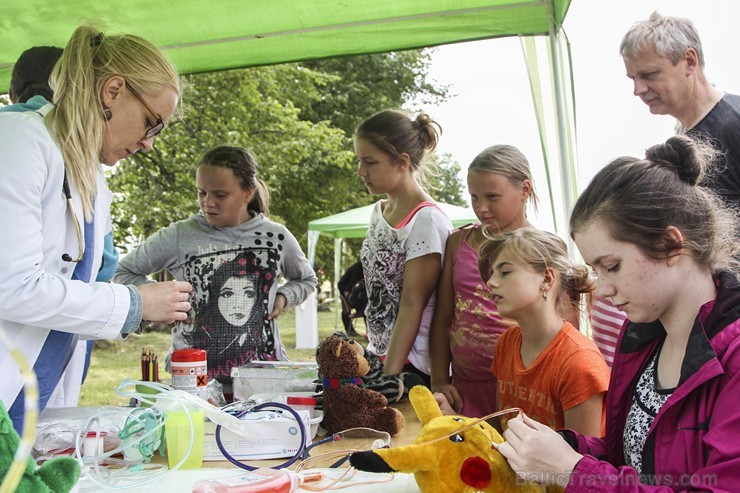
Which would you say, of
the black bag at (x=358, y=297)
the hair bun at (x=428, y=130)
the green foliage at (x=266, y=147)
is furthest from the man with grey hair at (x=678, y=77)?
the black bag at (x=358, y=297)

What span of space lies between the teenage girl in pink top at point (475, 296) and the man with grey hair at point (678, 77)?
455 millimetres

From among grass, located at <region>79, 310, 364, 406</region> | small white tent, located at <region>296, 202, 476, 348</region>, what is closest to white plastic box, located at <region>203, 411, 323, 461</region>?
grass, located at <region>79, 310, 364, 406</region>

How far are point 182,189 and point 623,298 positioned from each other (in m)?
8.74

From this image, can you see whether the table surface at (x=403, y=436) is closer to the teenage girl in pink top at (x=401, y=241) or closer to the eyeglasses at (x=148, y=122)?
the teenage girl in pink top at (x=401, y=241)

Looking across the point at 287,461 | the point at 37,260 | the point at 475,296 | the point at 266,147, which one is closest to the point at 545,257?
the point at 475,296

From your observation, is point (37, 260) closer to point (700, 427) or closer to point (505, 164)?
point (700, 427)

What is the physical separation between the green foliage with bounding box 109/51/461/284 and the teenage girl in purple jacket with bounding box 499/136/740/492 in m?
6.49

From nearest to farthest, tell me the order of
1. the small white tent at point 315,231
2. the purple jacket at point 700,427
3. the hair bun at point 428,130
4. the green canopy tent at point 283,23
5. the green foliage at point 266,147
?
the purple jacket at point 700,427
the hair bun at point 428,130
the green canopy tent at point 283,23
the green foliage at point 266,147
the small white tent at point 315,231

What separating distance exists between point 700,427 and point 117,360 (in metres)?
9.06

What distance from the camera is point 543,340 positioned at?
1.66 m

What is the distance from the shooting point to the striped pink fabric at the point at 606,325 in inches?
76.5

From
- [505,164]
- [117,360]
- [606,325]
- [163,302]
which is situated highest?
[505,164]

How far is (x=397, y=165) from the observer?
7.42 feet

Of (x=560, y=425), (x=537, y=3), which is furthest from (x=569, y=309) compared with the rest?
(x=537, y=3)
